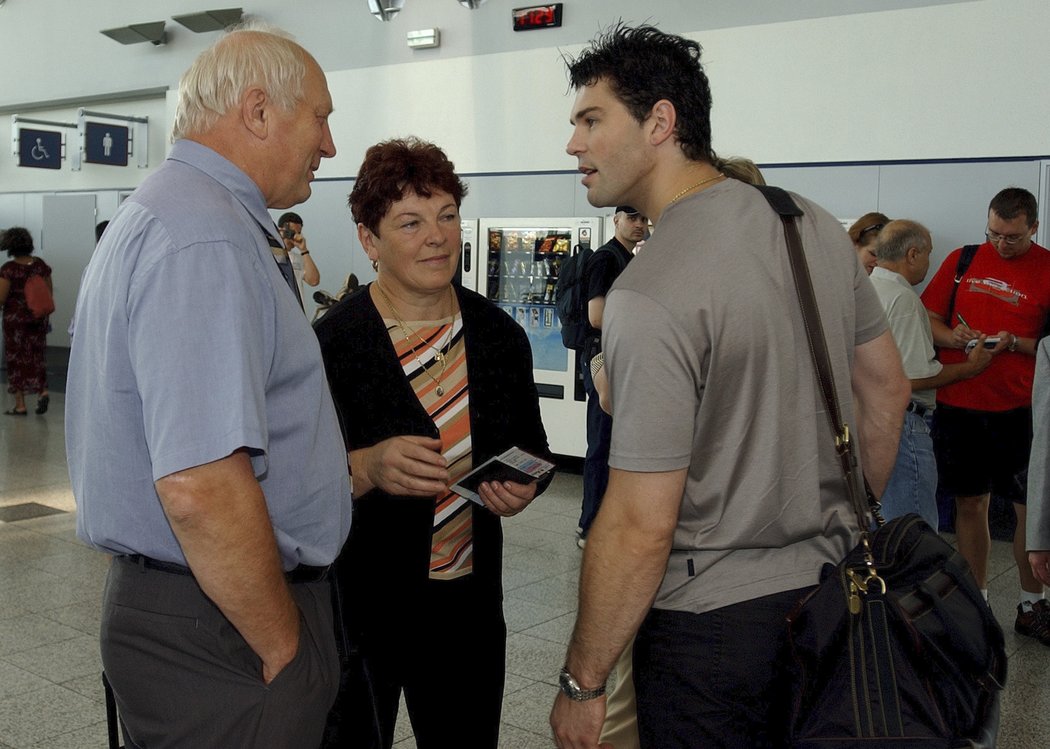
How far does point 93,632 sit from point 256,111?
11.3ft

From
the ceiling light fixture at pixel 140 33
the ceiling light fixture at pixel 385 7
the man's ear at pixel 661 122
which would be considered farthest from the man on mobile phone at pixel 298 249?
the man's ear at pixel 661 122

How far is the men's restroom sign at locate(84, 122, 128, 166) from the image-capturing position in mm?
11781

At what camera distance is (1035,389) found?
310cm

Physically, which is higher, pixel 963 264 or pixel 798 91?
pixel 798 91

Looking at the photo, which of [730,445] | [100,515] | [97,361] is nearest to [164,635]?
[100,515]

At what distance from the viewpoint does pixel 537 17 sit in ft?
27.5

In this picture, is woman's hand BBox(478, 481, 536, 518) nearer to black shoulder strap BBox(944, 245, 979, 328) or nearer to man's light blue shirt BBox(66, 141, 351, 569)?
man's light blue shirt BBox(66, 141, 351, 569)

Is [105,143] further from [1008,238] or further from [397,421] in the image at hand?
[397,421]

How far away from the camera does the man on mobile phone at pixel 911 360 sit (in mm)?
4234

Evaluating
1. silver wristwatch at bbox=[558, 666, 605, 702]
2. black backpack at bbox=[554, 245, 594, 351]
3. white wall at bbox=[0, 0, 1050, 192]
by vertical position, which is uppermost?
white wall at bbox=[0, 0, 1050, 192]

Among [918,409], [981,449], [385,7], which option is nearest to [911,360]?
[918,409]

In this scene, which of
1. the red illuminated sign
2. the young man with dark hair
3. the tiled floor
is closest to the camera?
the young man with dark hair

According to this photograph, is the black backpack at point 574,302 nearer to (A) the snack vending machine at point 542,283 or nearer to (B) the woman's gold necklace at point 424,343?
(A) the snack vending machine at point 542,283

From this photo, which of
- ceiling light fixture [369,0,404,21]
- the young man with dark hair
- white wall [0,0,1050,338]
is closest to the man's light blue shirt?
the young man with dark hair
